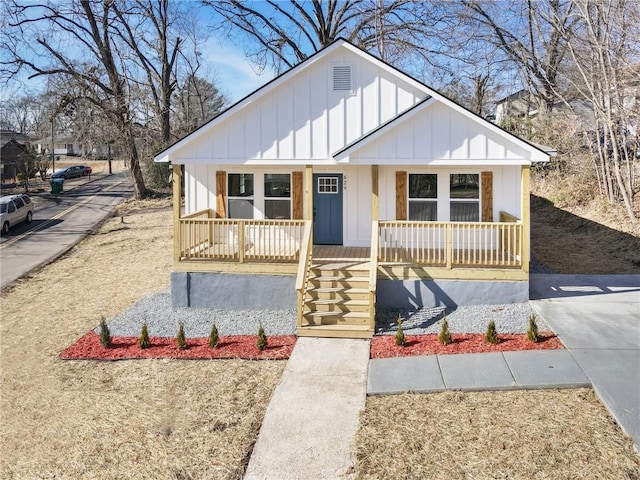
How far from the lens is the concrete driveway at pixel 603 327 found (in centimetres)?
712

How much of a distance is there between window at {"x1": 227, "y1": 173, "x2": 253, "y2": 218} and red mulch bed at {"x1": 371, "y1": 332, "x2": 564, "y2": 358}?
19.0ft

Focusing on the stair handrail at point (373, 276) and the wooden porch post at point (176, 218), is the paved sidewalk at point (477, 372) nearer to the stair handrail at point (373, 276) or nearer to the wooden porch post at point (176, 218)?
the stair handrail at point (373, 276)

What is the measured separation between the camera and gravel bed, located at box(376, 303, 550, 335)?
33.7 feet

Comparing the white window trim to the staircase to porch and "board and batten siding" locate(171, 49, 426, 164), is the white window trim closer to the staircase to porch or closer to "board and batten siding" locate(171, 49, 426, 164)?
"board and batten siding" locate(171, 49, 426, 164)

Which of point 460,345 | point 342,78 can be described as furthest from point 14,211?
point 460,345

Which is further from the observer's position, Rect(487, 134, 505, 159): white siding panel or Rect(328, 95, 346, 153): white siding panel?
Rect(328, 95, 346, 153): white siding panel

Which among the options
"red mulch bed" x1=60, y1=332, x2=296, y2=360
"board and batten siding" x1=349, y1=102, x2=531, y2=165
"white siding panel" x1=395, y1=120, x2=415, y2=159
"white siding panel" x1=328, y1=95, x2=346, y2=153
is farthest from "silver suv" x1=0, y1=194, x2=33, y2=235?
"white siding panel" x1=395, y1=120, x2=415, y2=159

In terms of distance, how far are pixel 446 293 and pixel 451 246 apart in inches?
41.9

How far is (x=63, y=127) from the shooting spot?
3709cm

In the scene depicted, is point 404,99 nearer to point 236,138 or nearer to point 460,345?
point 236,138

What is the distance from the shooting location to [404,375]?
8.30 meters

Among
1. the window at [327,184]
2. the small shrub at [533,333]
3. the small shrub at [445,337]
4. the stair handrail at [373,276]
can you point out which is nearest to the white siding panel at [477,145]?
the stair handrail at [373,276]

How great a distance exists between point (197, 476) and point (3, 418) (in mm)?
3600

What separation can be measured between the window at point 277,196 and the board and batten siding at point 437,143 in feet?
9.06
